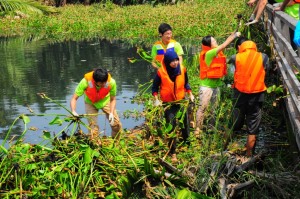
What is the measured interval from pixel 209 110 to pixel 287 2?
5.66ft

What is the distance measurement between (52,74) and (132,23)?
32.2ft

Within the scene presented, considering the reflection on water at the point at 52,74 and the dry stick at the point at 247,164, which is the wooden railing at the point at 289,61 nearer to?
the dry stick at the point at 247,164

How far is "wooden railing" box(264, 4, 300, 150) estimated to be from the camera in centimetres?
502

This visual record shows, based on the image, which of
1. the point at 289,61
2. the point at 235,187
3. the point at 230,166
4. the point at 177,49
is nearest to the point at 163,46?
the point at 177,49

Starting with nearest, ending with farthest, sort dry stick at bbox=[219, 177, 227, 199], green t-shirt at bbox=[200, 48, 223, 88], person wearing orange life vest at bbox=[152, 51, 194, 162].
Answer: dry stick at bbox=[219, 177, 227, 199], person wearing orange life vest at bbox=[152, 51, 194, 162], green t-shirt at bbox=[200, 48, 223, 88]

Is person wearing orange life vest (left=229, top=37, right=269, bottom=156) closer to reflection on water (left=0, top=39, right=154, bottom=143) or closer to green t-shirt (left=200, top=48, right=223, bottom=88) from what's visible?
green t-shirt (left=200, top=48, right=223, bottom=88)

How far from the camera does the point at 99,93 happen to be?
683cm

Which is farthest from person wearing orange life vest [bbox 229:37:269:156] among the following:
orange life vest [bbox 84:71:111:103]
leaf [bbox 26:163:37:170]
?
leaf [bbox 26:163:37:170]

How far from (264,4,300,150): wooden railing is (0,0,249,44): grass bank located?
10000 millimetres

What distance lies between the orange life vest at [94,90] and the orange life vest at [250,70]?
174 cm

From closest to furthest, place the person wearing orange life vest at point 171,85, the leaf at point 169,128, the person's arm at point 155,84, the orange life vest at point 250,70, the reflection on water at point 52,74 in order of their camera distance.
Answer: the orange life vest at point 250,70
the leaf at point 169,128
the person wearing orange life vest at point 171,85
the person's arm at point 155,84
the reflection on water at point 52,74

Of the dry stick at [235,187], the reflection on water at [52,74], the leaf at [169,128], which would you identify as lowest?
the reflection on water at [52,74]

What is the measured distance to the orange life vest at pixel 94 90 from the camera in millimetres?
6652

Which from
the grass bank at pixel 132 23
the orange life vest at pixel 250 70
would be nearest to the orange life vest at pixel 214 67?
the orange life vest at pixel 250 70
